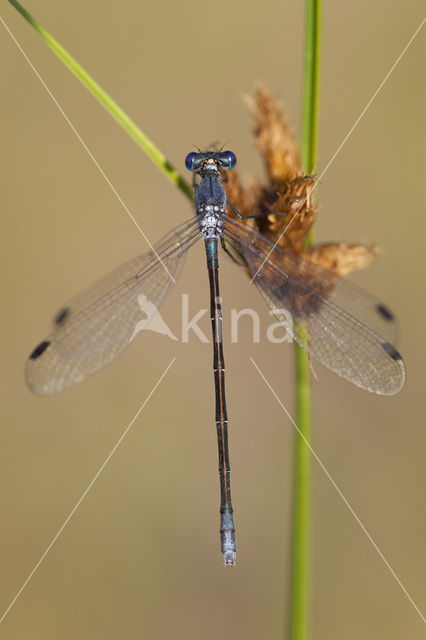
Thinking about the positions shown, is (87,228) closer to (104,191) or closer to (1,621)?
(104,191)

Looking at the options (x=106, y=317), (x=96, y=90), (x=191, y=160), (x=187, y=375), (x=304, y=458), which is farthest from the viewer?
(x=187, y=375)

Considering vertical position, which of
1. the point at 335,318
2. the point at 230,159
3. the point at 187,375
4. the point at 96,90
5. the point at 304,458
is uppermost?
the point at 230,159

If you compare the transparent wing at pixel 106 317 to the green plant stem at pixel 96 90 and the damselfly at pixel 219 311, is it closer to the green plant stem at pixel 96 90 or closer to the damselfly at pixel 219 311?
the damselfly at pixel 219 311

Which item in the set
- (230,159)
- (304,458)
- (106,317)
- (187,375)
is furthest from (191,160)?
(187,375)

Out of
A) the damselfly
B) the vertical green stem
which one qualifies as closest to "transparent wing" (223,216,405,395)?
the damselfly

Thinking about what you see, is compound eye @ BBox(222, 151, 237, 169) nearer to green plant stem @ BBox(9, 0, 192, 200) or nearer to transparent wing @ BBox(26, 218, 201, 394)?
transparent wing @ BBox(26, 218, 201, 394)

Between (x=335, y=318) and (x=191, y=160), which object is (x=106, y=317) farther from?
(x=335, y=318)

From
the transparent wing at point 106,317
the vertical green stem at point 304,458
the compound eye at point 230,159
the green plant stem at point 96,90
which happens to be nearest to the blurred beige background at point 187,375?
the compound eye at point 230,159
